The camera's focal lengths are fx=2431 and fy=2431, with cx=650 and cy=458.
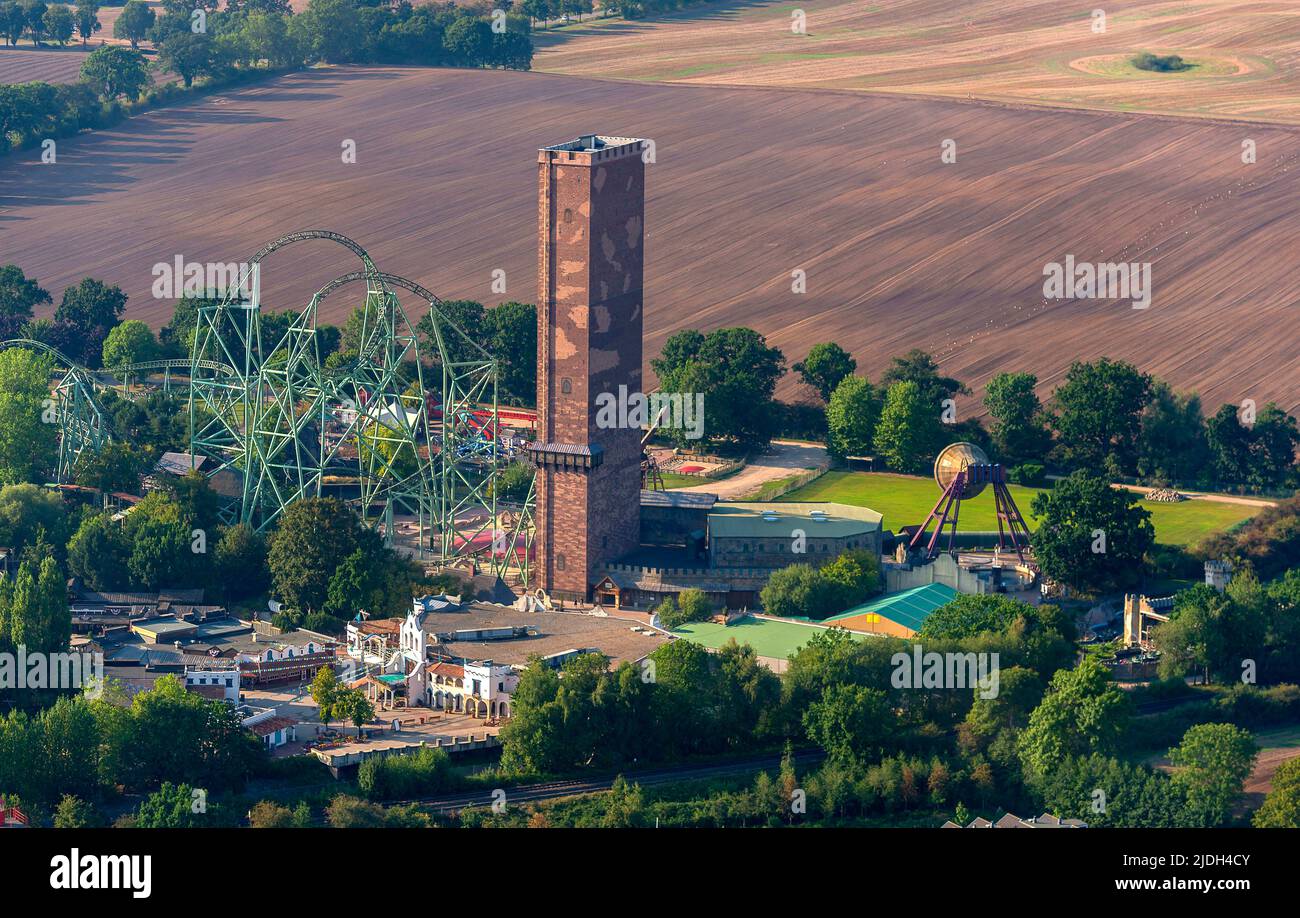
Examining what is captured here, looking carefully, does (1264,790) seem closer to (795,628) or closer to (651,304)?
(795,628)

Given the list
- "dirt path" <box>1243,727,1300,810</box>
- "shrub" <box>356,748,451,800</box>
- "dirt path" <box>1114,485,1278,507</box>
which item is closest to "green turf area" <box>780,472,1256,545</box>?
"dirt path" <box>1114,485,1278,507</box>

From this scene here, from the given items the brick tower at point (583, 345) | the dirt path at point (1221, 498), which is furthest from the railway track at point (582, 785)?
the dirt path at point (1221, 498)

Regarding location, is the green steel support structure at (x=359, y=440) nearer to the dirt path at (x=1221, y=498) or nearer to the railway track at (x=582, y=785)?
the railway track at (x=582, y=785)

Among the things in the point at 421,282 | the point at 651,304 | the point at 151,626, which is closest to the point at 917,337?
the point at 651,304

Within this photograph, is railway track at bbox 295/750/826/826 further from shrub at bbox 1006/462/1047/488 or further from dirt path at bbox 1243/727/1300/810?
shrub at bbox 1006/462/1047/488

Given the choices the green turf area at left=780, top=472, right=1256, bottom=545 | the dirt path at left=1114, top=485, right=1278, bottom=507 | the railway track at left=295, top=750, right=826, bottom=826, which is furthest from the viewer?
the dirt path at left=1114, top=485, right=1278, bottom=507
